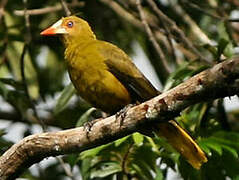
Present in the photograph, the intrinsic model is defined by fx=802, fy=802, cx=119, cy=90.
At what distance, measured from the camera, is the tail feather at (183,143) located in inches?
200

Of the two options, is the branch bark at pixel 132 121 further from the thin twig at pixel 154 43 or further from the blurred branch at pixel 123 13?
the blurred branch at pixel 123 13

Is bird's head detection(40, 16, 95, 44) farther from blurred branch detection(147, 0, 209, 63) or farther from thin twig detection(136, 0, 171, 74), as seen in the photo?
blurred branch detection(147, 0, 209, 63)

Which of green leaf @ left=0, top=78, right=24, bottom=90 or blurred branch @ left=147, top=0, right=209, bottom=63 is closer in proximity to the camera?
blurred branch @ left=147, top=0, right=209, bottom=63

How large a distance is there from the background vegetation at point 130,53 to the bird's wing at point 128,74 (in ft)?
0.91

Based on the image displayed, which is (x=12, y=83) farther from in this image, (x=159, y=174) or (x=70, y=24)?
(x=159, y=174)

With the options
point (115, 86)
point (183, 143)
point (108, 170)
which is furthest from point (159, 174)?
point (115, 86)

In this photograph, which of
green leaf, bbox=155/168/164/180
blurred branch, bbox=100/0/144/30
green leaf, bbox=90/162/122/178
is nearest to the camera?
green leaf, bbox=155/168/164/180

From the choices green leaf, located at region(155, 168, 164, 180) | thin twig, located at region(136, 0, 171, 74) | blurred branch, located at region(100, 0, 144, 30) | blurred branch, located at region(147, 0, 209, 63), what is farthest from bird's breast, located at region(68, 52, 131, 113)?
blurred branch, located at region(100, 0, 144, 30)

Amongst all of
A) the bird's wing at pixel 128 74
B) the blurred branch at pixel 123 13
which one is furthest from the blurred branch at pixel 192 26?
the bird's wing at pixel 128 74

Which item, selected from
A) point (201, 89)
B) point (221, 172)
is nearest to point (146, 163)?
point (221, 172)

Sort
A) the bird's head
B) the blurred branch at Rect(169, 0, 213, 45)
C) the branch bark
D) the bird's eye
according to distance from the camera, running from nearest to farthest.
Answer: the branch bark, the bird's head, the bird's eye, the blurred branch at Rect(169, 0, 213, 45)

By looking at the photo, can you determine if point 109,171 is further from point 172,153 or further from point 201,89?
point 201,89

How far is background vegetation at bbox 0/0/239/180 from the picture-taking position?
5277 millimetres

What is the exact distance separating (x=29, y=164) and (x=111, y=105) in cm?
81
